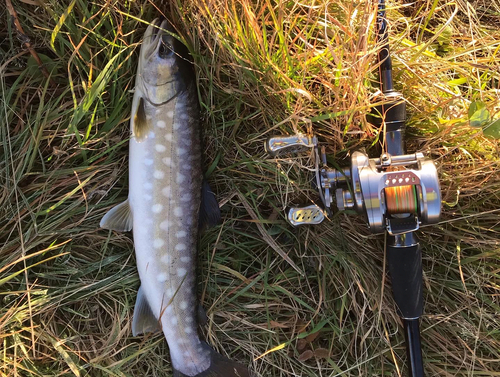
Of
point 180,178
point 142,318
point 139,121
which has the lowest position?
point 142,318

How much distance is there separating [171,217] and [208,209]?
0.17m

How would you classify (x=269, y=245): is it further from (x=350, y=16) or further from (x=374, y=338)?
(x=350, y=16)

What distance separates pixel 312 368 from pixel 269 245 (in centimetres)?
59

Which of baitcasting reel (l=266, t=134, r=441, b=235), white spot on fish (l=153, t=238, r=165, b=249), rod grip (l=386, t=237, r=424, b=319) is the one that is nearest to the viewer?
baitcasting reel (l=266, t=134, r=441, b=235)

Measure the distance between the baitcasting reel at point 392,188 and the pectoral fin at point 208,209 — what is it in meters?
0.36

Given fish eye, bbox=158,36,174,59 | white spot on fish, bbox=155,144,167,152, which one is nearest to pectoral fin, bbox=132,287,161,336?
white spot on fish, bbox=155,144,167,152

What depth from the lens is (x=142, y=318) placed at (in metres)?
1.57

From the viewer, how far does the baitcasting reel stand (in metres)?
1.25

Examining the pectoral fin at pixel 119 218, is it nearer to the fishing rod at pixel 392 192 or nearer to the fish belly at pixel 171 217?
the fish belly at pixel 171 217

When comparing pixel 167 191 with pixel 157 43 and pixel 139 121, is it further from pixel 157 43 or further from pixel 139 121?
pixel 157 43

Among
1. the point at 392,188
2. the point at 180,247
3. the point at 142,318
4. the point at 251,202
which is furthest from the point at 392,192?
the point at 142,318

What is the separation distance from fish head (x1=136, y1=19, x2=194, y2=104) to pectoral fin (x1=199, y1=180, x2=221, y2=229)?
16.3 inches

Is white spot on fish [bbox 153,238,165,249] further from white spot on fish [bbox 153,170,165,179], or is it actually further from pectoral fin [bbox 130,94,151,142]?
pectoral fin [bbox 130,94,151,142]

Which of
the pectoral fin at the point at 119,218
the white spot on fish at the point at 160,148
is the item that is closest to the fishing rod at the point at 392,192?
the white spot on fish at the point at 160,148
